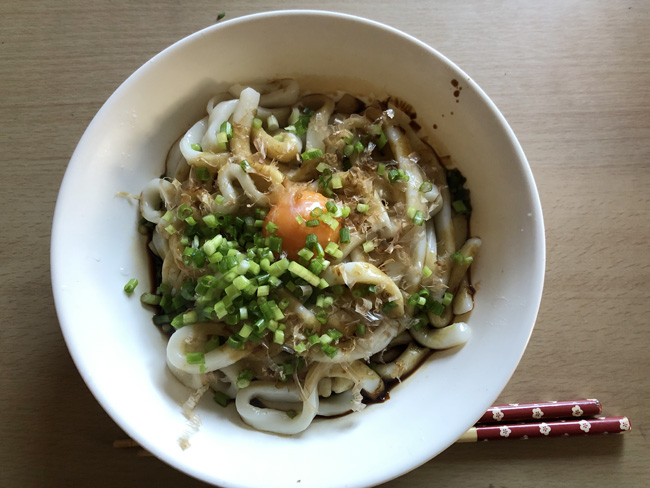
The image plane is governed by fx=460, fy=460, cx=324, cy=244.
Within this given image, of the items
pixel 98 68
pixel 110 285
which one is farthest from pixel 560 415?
pixel 98 68

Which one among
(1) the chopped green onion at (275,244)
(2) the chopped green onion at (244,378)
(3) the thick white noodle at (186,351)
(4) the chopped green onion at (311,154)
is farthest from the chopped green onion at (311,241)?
(2) the chopped green onion at (244,378)

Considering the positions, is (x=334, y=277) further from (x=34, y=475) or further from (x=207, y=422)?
(x=34, y=475)

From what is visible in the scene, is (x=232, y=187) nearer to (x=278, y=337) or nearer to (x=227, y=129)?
(x=227, y=129)

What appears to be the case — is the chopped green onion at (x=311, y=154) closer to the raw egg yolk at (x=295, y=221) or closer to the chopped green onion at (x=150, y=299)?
the raw egg yolk at (x=295, y=221)

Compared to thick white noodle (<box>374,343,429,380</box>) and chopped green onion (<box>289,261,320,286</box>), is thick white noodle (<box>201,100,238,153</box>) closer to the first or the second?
chopped green onion (<box>289,261,320,286</box>)

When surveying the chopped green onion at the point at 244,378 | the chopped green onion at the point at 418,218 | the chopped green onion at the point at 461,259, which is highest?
the chopped green onion at the point at 418,218

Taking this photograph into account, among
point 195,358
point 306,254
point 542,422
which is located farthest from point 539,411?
point 195,358
